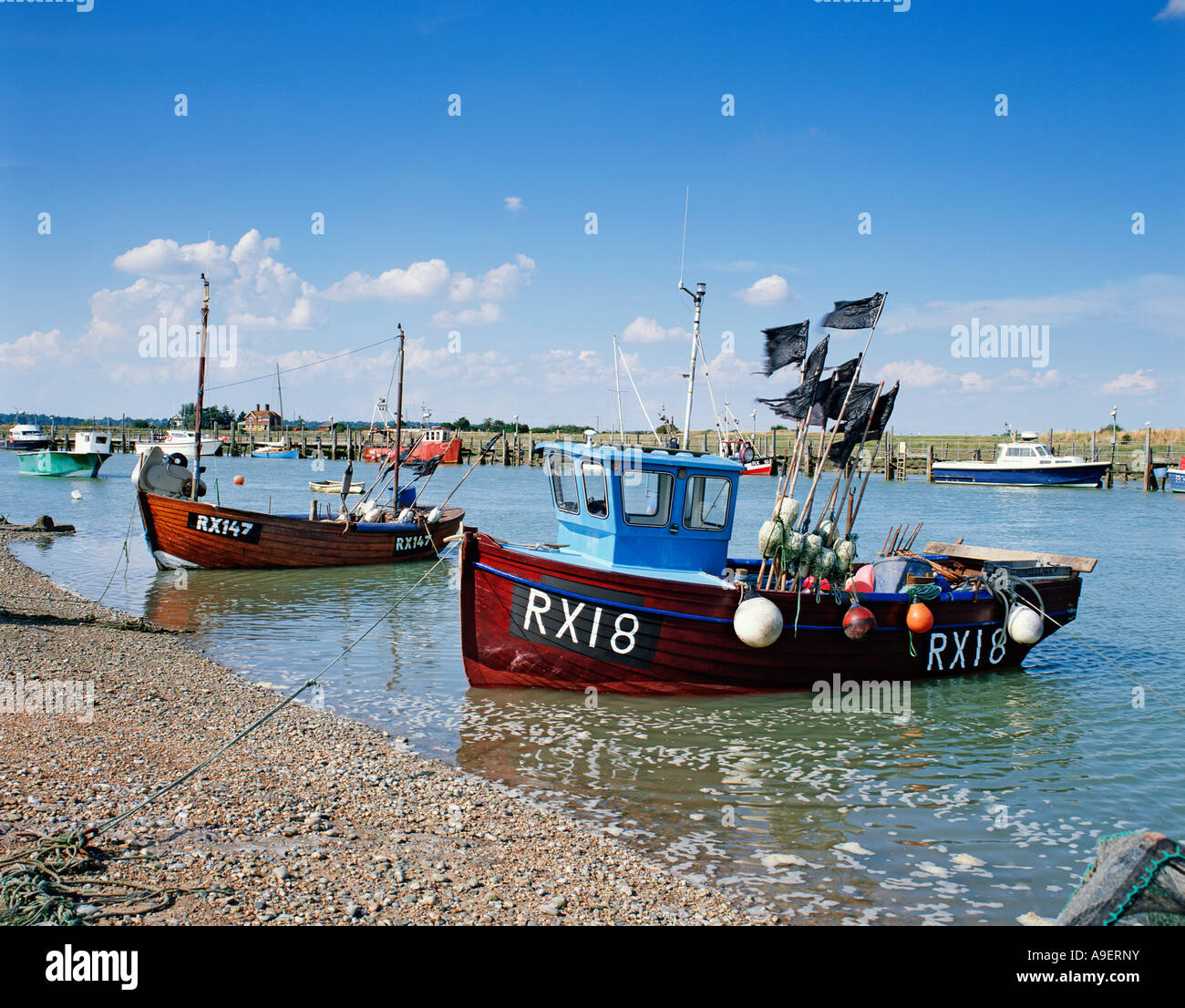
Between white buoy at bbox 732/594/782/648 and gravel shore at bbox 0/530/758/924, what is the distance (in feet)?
11.8

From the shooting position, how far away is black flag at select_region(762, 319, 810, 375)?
40.0ft

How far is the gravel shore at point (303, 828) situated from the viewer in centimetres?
501

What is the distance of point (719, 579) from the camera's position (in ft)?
35.5

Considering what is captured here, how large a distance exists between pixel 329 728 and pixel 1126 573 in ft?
75.5

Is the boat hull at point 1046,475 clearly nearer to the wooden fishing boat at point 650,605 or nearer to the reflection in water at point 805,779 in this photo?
the reflection in water at point 805,779

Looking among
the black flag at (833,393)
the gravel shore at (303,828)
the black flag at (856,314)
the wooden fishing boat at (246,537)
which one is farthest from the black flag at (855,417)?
the wooden fishing boat at (246,537)

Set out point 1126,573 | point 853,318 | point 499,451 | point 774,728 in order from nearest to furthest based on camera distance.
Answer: point 774,728, point 853,318, point 1126,573, point 499,451

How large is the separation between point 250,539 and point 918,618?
15647 millimetres

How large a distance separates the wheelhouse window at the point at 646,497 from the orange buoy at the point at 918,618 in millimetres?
3461

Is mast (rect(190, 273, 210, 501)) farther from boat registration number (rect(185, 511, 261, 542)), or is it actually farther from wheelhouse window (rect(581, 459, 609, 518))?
wheelhouse window (rect(581, 459, 609, 518))

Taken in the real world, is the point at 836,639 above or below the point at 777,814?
above
